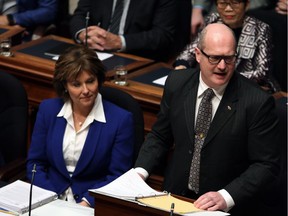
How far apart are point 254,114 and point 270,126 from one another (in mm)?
82

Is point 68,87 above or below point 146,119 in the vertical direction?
above

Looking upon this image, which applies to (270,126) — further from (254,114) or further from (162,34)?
(162,34)

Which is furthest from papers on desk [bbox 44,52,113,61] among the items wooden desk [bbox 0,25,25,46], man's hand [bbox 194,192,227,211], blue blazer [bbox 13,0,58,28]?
man's hand [bbox 194,192,227,211]

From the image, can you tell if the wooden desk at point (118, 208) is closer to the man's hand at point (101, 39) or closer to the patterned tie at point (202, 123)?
the patterned tie at point (202, 123)

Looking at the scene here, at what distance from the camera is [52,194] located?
10.8 ft

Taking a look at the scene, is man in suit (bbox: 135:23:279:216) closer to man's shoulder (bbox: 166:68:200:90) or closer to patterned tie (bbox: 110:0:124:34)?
man's shoulder (bbox: 166:68:200:90)

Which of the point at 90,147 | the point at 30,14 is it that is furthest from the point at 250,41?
the point at 30,14

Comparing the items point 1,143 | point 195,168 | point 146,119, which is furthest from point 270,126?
point 1,143

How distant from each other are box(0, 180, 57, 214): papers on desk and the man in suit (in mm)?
415

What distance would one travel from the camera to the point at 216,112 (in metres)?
3.24

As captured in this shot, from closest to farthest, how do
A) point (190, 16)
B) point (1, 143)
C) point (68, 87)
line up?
point (68, 87)
point (1, 143)
point (190, 16)

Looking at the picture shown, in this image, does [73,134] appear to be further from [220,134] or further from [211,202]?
[211,202]

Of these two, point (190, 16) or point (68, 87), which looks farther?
point (190, 16)

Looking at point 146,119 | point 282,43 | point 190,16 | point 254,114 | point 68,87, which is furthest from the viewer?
point 190,16
